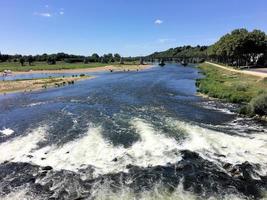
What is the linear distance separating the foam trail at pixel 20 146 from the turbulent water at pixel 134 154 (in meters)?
0.07

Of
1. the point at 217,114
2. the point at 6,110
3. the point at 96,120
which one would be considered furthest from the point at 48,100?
the point at 217,114

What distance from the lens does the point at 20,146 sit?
2584 centimetres

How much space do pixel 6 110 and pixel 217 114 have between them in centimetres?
2857

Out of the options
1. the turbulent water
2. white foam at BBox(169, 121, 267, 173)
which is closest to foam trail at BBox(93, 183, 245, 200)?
the turbulent water

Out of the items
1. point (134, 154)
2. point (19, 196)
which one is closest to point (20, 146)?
point (19, 196)

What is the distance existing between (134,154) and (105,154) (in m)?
2.12

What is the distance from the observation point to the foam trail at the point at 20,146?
23.5 meters

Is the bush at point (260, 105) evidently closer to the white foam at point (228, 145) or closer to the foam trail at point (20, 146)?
the white foam at point (228, 145)

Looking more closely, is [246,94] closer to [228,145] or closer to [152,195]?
[228,145]

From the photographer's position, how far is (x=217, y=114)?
116 feet

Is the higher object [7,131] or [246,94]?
[246,94]

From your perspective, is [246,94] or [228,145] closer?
[228,145]

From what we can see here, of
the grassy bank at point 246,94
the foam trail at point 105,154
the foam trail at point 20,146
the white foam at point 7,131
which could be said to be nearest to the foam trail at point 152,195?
the foam trail at point 105,154

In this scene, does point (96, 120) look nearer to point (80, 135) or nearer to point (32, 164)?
point (80, 135)
